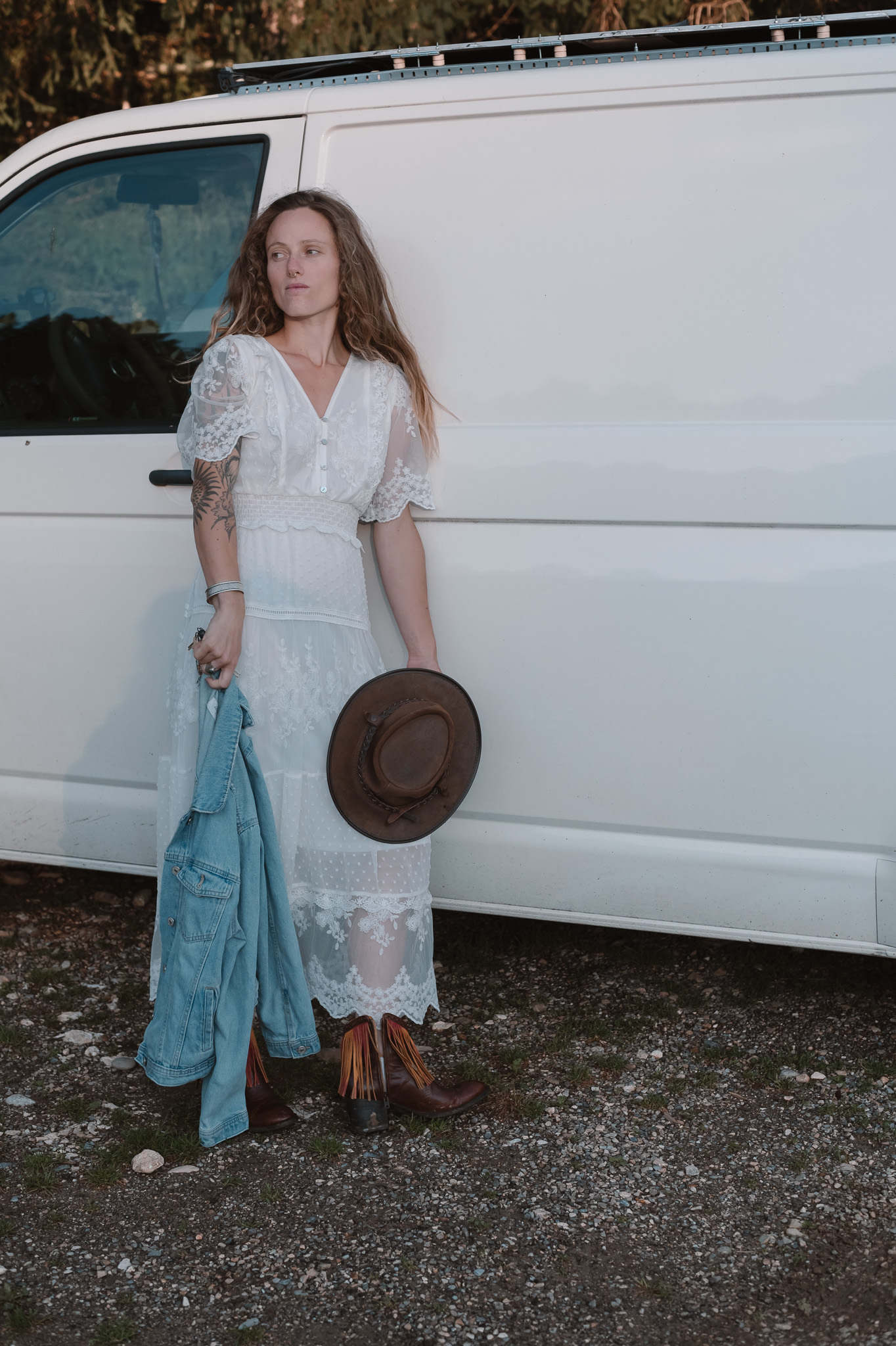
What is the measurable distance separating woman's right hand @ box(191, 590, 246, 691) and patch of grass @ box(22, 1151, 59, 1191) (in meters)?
0.99

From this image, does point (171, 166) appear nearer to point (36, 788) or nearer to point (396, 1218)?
point (36, 788)

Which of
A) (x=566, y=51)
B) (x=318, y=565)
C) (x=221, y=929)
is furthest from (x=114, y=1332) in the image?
(x=566, y=51)

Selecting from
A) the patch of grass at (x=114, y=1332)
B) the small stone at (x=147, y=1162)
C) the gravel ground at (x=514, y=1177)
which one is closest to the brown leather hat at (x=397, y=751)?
the gravel ground at (x=514, y=1177)

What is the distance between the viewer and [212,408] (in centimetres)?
243

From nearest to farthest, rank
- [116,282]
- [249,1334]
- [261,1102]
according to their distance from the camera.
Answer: [249,1334], [261,1102], [116,282]

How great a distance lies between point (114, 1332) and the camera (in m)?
1.97

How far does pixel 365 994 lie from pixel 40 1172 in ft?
2.32

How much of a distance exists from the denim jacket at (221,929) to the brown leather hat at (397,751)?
173 mm

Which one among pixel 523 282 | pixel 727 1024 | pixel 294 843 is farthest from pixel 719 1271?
pixel 523 282

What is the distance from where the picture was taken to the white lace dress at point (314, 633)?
8.18 feet

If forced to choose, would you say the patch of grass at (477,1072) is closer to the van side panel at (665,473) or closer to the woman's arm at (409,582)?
the van side panel at (665,473)

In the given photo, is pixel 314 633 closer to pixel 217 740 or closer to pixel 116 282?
pixel 217 740

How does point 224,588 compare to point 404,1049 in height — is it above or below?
above

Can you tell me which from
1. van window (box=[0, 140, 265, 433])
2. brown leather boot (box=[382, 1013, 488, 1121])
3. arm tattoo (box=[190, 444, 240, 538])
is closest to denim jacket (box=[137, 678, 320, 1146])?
brown leather boot (box=[382, 1013, 488, 1121])
